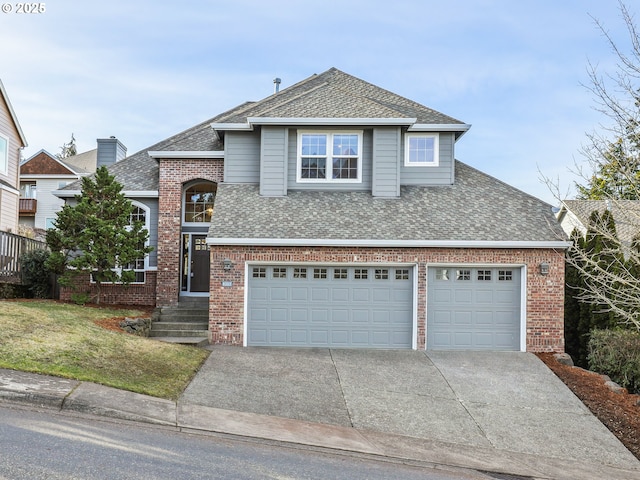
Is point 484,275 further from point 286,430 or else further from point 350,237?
point 286,430

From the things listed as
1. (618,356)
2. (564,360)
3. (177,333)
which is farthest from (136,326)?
(618,356)

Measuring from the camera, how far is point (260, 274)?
46.6 ft

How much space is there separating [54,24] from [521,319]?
14.3m

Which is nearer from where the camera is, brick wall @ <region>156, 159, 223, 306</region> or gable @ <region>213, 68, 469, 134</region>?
gable @ <region>213, 68, 469, 134</region>

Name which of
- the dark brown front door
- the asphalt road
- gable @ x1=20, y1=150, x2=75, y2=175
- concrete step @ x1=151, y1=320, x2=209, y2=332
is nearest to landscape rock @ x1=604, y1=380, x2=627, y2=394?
the asphalt road

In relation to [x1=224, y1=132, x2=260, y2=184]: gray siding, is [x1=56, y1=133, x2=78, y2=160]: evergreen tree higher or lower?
higher

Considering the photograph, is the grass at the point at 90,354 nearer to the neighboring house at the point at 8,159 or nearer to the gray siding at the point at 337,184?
the gray siding at the point at 337,184

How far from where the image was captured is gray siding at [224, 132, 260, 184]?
1658 cm

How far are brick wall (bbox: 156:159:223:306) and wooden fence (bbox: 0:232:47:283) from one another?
175 inches

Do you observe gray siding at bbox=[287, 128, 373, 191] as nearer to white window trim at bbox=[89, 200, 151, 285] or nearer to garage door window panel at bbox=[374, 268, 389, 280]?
garage door window panel at bbox=[374, 268, 389, 280]

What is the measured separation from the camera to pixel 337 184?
53.5 feet

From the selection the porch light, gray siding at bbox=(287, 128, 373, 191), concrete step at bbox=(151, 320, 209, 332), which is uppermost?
gray siding at bbox=(287, 128, 373, 191)

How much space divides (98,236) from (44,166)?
26.1 m

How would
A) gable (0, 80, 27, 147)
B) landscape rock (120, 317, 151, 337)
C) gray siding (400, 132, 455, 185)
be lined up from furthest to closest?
gable (0, 80, 27, 147) → gray siding (400, 132, 455, 185) → landscape rock (120, 317, 151, 337)
